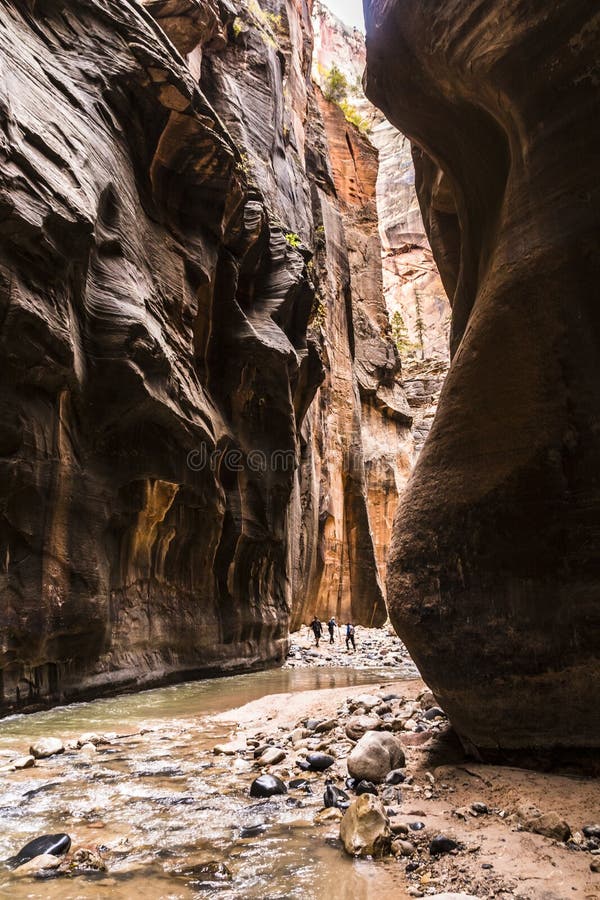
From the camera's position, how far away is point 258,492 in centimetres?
1675

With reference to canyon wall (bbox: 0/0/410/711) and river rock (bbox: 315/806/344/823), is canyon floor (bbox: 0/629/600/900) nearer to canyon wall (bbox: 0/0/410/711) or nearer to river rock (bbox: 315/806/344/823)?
river rock (bbox: 315/806/344/823)

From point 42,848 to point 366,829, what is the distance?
177 centimetres

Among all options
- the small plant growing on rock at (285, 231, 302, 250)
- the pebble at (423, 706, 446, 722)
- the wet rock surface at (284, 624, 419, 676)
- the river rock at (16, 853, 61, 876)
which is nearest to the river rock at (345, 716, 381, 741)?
the pebble at (423, 706, 446, 722)

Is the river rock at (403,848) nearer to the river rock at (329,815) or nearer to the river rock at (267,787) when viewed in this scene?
the river rock at (329,815)

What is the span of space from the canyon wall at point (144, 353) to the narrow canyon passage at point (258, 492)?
0.22 ft

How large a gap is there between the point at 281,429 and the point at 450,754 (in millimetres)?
13177

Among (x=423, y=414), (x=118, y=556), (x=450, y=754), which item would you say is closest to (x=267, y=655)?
(x=118, y=556)

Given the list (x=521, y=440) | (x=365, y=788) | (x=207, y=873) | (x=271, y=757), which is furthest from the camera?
→ (x=271, y=757)

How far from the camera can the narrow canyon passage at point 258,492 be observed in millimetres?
3758

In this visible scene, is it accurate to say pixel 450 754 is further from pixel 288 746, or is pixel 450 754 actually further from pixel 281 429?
pixel 281 429

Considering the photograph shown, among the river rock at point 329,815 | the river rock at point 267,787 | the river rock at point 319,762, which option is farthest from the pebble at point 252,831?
the river rock at point 319,762

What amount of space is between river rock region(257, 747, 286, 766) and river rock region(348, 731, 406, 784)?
0.99 meters

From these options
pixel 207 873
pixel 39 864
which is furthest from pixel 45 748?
pixel 207 873

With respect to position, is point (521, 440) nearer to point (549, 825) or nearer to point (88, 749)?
point (549, 825)
